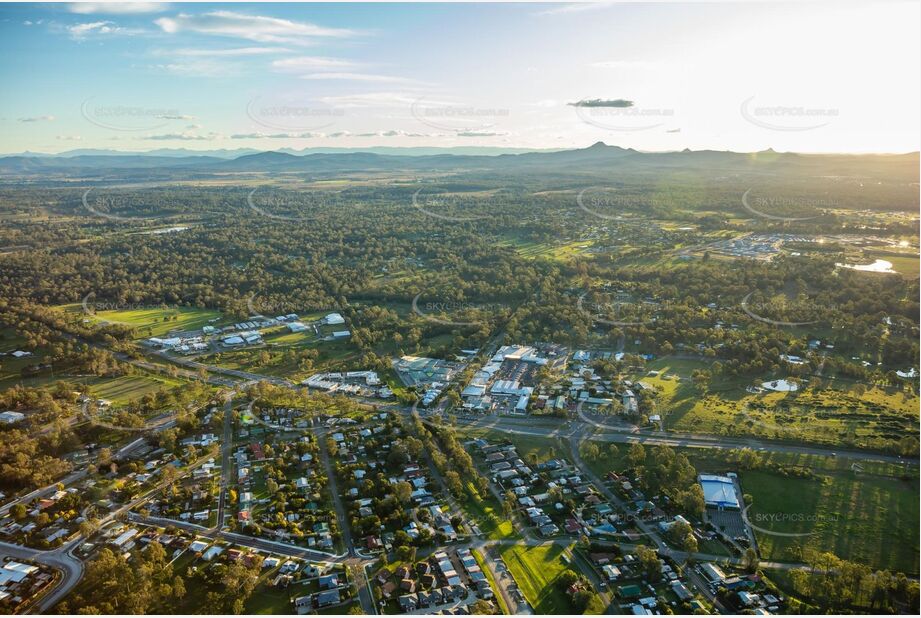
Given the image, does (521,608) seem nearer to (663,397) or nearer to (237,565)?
(237,565)

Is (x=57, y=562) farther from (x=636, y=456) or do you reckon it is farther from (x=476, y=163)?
(x=476, y=163)

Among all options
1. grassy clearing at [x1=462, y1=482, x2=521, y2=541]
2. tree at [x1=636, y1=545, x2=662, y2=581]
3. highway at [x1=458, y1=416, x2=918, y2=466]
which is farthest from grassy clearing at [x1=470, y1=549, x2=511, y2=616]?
highway at [x1=458, y1=416, x2=918, y2=466]

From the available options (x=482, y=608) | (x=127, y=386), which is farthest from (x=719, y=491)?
(x=127, y=386)

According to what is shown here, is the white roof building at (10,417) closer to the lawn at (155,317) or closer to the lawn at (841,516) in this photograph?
the lawn at (155,317)

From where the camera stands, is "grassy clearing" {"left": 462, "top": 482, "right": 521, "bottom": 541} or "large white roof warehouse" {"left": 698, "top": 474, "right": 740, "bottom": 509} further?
"large white roof warehouse" {"left": 698, "top": 474, "right": 740, "bottom": 509}

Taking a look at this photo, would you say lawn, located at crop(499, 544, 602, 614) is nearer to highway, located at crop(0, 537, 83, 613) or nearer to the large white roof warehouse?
the large white roof warehouse

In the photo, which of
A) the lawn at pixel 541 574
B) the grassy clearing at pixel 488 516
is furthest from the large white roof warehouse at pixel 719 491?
the grassy clearing at pixel 488 516
